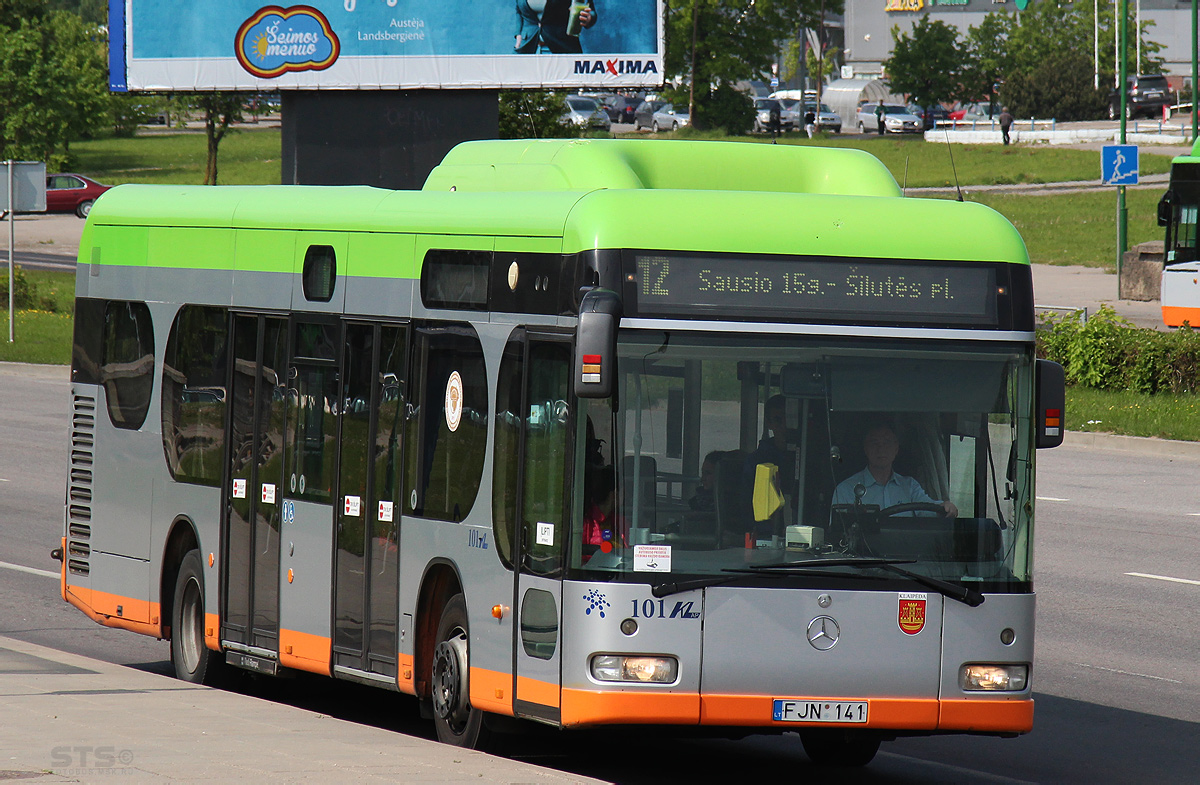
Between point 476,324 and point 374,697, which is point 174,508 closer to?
point 374,697

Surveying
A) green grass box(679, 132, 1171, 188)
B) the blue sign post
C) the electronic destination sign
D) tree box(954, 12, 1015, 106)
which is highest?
tree box(954, 12, 1015, 106)

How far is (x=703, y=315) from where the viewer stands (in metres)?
7.36

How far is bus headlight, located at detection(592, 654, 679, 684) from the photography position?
23.7 ft

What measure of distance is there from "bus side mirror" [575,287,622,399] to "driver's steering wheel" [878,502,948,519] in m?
1.34

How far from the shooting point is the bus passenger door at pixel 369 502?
880cm

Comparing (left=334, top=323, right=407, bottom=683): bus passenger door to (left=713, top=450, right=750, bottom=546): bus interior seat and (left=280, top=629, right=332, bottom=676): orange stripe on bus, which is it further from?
(left=713, top=450, right=750, bottom=546): bus interior seat

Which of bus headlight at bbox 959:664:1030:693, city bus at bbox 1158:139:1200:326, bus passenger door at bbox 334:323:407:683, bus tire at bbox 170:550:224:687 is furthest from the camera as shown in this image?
city bus at bbox 1158:139:1200:326

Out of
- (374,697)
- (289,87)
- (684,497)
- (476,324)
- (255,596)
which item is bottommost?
(374,697)

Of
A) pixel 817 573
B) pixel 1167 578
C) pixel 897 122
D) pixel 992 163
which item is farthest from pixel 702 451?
pixel 897 122

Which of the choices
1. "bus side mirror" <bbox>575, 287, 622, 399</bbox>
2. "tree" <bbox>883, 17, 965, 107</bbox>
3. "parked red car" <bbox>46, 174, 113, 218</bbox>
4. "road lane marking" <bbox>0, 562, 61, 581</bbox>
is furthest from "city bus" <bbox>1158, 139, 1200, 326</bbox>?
"tree" <bbox>883, 17, 965, 107</bbox>

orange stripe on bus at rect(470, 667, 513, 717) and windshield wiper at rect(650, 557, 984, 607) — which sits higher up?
windshield wiper at rect(650, 557, 984, 607)

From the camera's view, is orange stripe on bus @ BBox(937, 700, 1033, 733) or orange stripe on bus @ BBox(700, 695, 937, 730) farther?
orange stripe on bus @ BBox(937, 700, 1033, 733)

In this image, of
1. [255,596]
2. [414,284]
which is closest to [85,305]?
[255,596]

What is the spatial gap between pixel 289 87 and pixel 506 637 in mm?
25934
